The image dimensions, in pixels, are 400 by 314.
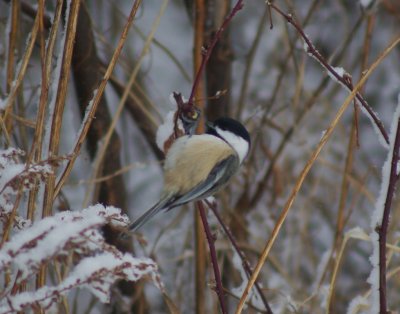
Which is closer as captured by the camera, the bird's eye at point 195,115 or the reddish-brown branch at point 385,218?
the reddish-brown branch at point 385,218

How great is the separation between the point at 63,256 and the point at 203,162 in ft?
1.59

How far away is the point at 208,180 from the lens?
1163mm

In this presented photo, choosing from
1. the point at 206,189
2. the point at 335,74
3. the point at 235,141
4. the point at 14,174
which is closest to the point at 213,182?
the point at 206,189

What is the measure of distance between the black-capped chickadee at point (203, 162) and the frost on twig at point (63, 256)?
30 centimetres

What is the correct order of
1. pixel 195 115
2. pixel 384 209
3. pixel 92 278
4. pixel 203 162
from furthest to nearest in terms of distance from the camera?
pixel 203 162 < pixel 195 115 < pixel 384 209 < pixel 92 278

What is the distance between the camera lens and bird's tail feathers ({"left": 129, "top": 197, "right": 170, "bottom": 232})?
3.32 feet

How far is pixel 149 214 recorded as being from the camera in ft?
3.43

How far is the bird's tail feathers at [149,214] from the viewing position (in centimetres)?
101

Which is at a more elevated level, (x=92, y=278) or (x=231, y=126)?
(x=231, y=126)

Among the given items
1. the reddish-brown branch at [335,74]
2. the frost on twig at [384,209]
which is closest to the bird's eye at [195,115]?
the reddish-brown branch at [335,74]

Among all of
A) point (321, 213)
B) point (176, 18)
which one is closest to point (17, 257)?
point (321, 213)

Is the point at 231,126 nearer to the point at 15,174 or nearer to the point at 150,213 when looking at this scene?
the point at 150,213

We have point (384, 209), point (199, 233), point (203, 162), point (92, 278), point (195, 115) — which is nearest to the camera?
point (92, 278)

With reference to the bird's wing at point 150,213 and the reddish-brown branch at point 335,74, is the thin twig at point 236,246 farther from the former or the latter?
→ the reddish-brown branch at point 335,74
